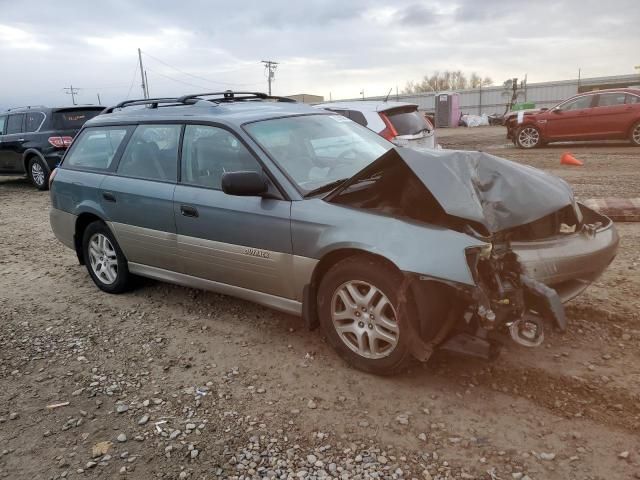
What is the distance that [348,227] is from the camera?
310 cm

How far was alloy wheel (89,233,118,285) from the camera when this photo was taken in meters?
4.79

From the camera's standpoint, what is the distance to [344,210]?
318 centimetres

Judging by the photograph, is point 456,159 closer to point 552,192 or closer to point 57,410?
point 552,192

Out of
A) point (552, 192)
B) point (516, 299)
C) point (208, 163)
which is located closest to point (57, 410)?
point (208, 163)

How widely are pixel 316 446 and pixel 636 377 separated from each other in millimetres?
1896

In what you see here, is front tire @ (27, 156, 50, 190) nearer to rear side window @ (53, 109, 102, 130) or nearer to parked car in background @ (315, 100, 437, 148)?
rear side window @ (53, 109, 102, 130)

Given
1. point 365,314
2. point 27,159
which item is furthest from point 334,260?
point 27,159

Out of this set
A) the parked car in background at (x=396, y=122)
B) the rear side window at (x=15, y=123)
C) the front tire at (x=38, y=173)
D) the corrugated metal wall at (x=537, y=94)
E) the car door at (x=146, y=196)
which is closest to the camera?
the car door at (x=146, y=196)

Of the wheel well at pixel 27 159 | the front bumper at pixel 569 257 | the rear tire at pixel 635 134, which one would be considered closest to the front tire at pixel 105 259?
the front bumper at pixel 569 257

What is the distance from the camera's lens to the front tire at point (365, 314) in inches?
117

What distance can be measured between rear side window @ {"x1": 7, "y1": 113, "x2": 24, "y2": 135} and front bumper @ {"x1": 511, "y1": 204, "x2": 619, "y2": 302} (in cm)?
1286

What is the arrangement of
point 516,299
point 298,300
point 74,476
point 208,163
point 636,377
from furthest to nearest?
point 208,163
point 298,300
point 636,377
point 516,299
point 74,476

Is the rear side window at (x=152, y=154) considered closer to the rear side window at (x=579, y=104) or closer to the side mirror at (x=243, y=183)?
the side mirror at (x=243, y=183)

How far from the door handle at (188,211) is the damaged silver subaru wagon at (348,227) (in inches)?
0.7
